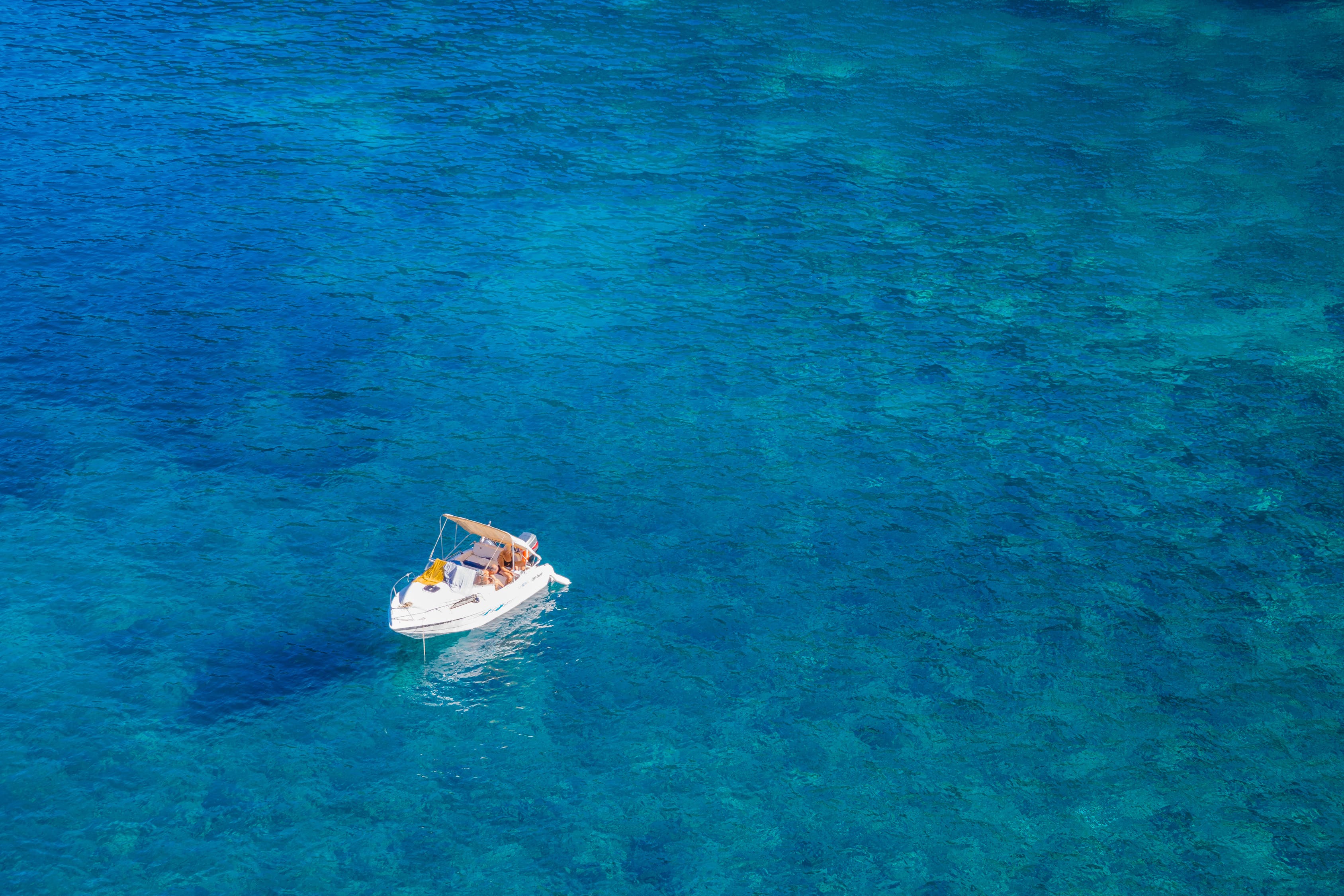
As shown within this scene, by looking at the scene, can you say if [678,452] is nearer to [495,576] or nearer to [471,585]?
[495,576]

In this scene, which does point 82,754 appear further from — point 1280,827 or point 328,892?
point 1280,827

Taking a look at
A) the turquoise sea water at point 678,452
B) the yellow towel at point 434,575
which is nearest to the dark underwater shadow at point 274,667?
the turquoise sea water at point 678,452

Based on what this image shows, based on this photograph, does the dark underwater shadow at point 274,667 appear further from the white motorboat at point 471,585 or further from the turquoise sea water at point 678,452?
the white motorboat at point 471,585

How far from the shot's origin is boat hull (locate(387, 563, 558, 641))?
59875 mm

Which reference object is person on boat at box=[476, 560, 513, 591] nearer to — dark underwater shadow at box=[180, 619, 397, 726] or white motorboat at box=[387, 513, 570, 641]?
white motorboat at box=[387, 513, 570, 641]

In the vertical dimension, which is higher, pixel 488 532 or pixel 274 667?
pixel 488 532

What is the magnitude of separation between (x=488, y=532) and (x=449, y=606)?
4.68 metres

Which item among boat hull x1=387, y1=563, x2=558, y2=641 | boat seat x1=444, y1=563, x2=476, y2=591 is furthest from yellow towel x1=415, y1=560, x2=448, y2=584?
boat hull x1=387, y1=563, x2=558, y2=641

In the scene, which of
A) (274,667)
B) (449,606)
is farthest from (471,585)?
(274,667)

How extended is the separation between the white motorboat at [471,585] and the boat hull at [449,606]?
29 millimetres

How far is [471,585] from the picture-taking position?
6147cm

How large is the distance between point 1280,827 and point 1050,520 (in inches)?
830

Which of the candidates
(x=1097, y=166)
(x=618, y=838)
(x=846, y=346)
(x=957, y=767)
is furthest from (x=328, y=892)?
(x=1097, y=166)

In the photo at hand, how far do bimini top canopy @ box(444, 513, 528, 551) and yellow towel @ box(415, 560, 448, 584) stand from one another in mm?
2243
